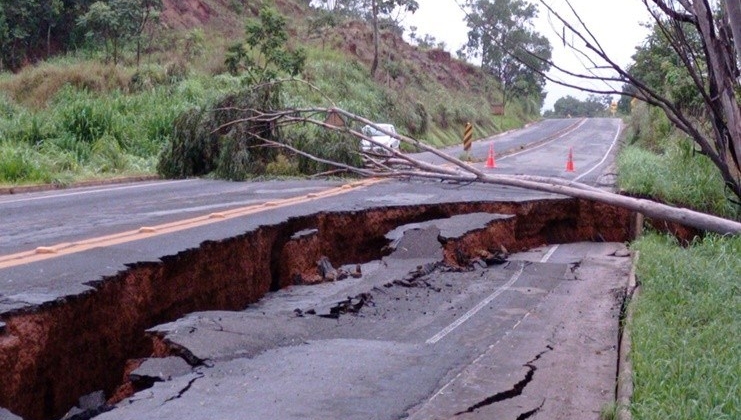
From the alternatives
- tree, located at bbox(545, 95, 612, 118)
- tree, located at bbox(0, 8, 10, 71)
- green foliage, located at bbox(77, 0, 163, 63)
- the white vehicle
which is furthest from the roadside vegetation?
tree, located at bbox(545, 95, 612, 118)

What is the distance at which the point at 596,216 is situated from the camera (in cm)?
1430

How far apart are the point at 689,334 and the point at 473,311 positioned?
2.15m

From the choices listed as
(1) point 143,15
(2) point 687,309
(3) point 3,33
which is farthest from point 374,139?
(1) point 143,15

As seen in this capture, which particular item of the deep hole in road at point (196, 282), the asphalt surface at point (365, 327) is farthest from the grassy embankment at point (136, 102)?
the asphalt surface at point (365, 327)

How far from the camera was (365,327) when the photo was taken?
742cm

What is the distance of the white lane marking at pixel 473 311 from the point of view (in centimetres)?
720

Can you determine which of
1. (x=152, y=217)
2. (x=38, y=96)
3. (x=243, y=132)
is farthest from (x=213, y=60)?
(x=152, y=217)

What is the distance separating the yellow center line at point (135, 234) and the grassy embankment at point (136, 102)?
658 centimetres

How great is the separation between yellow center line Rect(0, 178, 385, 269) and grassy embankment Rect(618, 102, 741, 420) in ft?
16.1

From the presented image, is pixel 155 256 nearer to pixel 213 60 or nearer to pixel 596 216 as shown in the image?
pixel 596 216

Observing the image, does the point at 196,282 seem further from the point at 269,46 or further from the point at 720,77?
the point at 269,46

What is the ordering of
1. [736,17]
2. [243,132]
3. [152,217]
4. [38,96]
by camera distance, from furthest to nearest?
[38,96] < [243,132] < [152,217] < [736,17]

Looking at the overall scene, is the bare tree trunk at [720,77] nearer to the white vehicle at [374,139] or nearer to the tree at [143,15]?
the white vehicle at [374,139]

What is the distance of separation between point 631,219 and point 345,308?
7.79 meters
